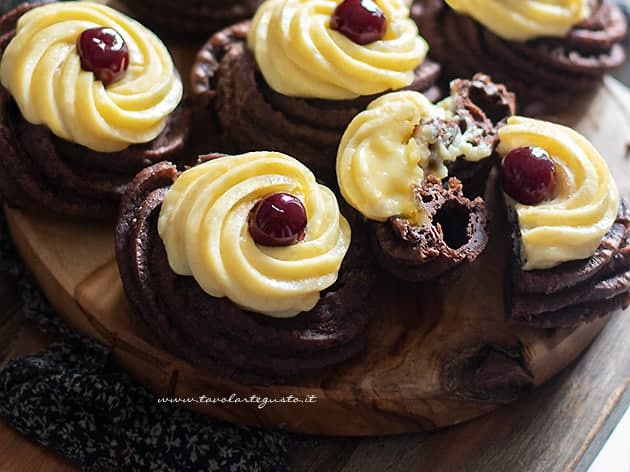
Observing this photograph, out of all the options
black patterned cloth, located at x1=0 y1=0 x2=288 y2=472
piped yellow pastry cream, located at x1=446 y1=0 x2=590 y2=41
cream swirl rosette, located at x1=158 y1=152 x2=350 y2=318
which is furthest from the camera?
piped yellow pastry cream, located at x1=446 y1=0 x2=590 y2=41

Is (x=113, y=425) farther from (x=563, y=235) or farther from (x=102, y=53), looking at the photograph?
(x=563, y=235)

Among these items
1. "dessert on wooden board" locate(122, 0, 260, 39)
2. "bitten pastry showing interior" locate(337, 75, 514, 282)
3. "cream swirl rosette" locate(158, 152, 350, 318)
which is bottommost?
"dessert on wooden board" locate(122, 0, 260, 39)

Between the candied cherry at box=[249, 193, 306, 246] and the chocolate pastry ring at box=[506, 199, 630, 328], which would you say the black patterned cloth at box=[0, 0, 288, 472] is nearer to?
the candied cherry at box=[249, 193, 306, 246]

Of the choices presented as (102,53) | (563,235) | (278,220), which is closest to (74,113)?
(102,53)

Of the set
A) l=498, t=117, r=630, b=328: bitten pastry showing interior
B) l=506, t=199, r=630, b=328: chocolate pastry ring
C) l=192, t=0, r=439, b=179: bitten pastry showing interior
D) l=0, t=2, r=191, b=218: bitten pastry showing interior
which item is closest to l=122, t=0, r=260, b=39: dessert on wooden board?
l=192, t=0, r=439, b=179: bitten pastry showing interior

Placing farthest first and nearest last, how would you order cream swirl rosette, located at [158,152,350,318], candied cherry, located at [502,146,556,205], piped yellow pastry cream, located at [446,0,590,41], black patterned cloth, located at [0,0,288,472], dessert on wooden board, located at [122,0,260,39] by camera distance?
dessert on wooden board, located at [122,0,260,39]
piped yellow pastry cream, located at [446,0,590,41]
candied cherry, located at [502,146,556,205]
black patterned cloth, located at [0,0,288,472]
cream swirl rosette, located at [158,152,350,318]

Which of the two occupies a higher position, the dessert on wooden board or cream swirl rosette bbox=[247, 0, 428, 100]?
cream swirl rosette bbox=[247, 0, 428, 100]

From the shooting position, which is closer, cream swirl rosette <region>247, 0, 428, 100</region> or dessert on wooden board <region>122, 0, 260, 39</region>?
cream swirl rosette <region>247, 0, 428, 100</region>

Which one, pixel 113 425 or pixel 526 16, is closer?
pixel 113 425
